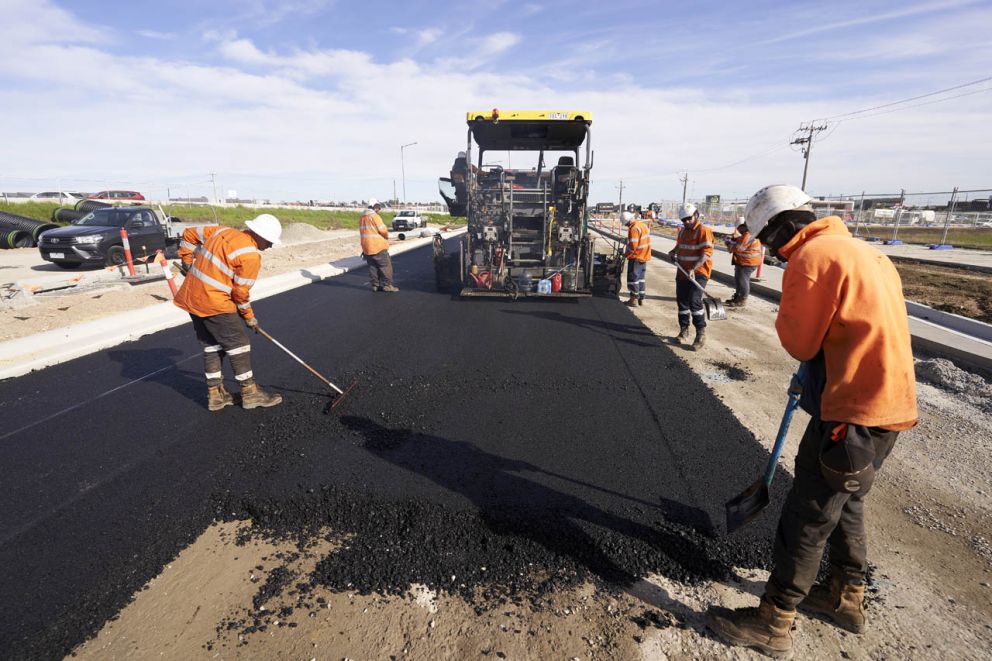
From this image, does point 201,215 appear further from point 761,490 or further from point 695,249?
point 761,490

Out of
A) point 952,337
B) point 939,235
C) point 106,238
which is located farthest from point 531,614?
point 939,235

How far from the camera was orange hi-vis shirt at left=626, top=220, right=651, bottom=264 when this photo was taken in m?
7.80

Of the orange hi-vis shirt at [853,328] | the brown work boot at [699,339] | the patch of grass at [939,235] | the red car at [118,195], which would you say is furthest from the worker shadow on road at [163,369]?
the red car at [118,195]

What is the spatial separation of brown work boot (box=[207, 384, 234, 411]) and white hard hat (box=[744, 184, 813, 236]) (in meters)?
4.18

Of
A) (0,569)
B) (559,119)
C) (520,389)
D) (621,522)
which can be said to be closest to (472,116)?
(559,119)

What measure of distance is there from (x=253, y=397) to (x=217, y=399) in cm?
30

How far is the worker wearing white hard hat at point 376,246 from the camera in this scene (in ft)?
29.2

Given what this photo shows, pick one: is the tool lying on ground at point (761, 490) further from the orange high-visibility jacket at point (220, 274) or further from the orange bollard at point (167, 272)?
the orange bollard at point (167, 272)

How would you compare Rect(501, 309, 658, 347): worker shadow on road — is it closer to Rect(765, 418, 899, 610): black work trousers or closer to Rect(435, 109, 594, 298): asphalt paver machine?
Rect(435, 109, 594, 298): asphalt paver machine

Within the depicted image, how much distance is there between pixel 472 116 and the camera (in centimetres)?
816

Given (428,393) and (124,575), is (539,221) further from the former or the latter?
(124,575)

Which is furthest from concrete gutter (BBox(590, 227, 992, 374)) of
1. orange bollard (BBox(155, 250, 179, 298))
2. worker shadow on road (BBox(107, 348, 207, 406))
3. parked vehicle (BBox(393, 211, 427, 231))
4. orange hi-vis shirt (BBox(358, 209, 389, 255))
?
parked vehicle (BBox(393, 211, 427, 231))

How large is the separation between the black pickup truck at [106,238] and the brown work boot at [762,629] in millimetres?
12606

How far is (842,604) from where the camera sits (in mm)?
2051
